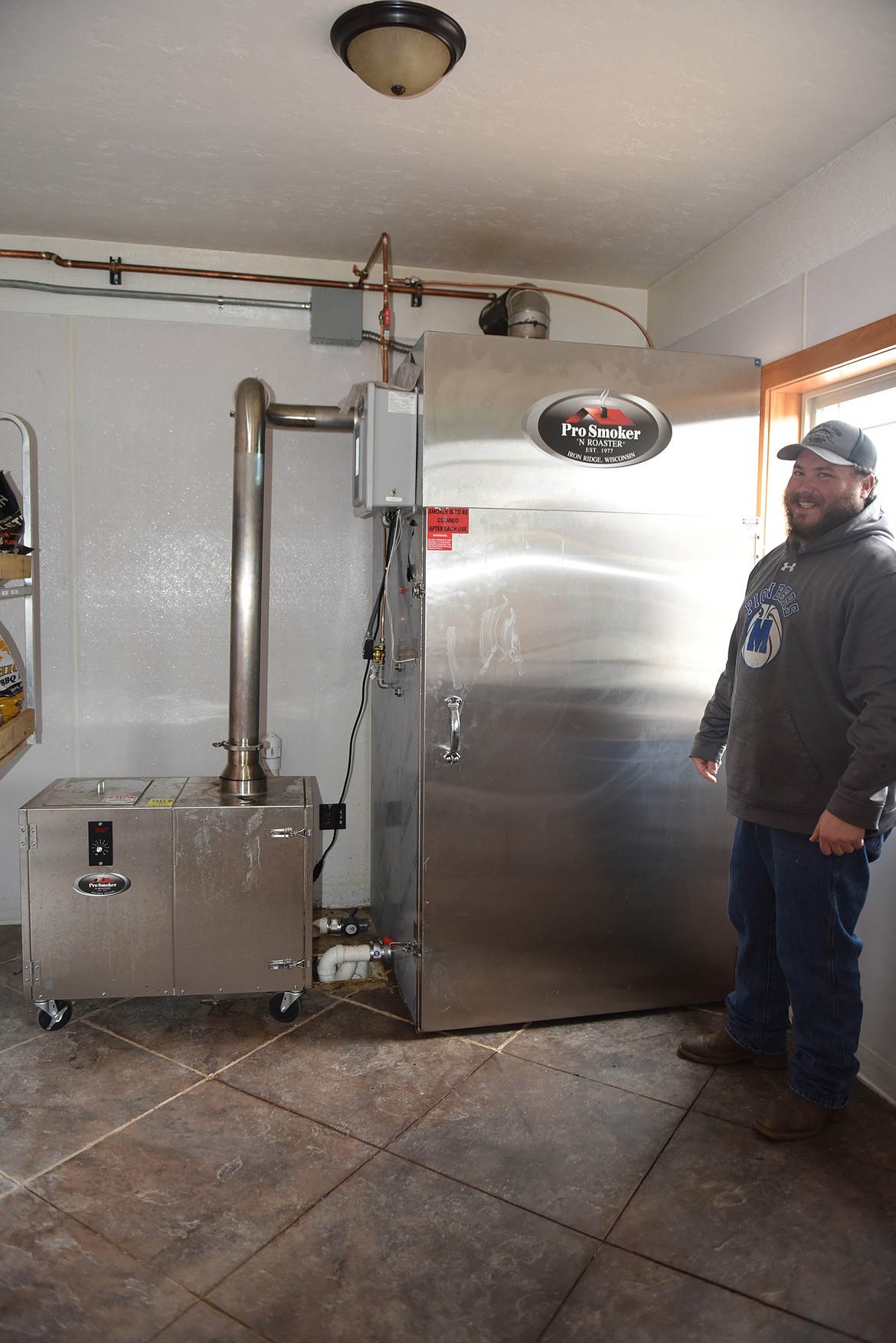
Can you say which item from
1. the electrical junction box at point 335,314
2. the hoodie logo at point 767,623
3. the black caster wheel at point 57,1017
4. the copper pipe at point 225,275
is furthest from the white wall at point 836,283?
the black caster wheel at point 57,1017

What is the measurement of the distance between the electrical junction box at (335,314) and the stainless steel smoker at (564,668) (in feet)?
2.86

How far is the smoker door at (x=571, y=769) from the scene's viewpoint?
2.62 metres

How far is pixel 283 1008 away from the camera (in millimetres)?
2820

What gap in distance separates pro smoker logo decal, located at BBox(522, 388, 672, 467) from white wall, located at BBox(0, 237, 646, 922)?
115 centimetres

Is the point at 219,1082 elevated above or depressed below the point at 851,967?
below

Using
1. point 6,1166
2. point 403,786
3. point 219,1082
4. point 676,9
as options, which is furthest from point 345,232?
point 6,1166

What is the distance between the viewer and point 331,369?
3508mm

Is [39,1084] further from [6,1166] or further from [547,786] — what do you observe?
[547,786]

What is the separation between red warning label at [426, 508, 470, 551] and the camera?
2551 mm

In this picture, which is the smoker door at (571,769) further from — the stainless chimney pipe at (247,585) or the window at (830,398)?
the stainless chimney pipe at (247,585)

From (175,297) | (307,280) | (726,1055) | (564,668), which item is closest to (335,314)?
(307,280)

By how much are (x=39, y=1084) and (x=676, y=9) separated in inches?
120

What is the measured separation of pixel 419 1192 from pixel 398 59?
2543 mm

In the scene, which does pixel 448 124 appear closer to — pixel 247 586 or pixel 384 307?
pixel 384 307
